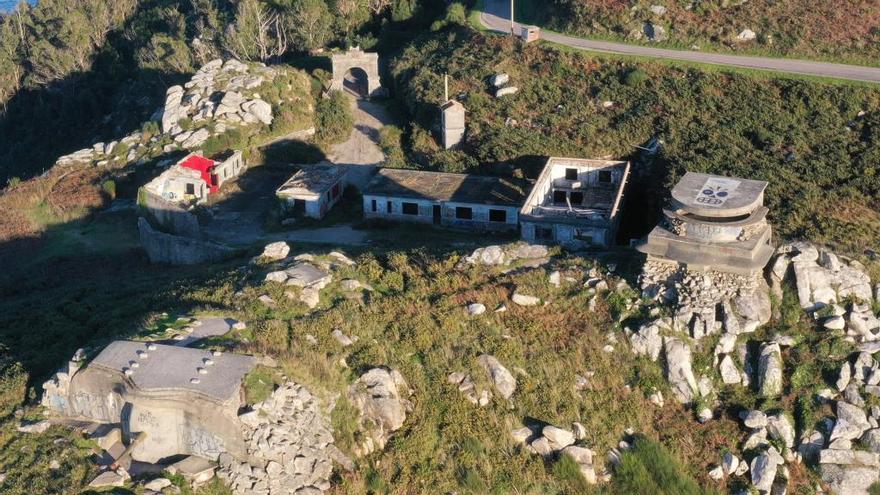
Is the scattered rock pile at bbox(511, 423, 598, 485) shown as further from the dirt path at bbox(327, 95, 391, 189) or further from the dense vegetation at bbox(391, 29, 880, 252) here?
the dirt path at bbox(327, 95, 391, 189)

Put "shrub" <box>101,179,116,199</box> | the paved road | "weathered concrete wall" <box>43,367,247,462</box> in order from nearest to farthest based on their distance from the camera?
"weathered concrete wall" <box>43,367,247,462</box>
the paved road
"shrub" <box>101,179,116,199</box>

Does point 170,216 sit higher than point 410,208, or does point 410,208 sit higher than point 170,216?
point 170,216

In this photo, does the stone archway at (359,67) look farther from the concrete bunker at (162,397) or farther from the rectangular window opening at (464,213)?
the concrete bunker at (162,397)

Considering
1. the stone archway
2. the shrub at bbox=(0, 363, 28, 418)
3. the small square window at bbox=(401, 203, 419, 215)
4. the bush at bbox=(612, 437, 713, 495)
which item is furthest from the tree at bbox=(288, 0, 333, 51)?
the bush at bbox=(612, 437, 713, 495)

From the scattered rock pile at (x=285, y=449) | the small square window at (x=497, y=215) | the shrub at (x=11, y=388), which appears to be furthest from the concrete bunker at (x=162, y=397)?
the small square window at (x=497, y=215)

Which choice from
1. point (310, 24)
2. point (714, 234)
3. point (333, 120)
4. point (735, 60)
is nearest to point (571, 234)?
point (714, 234)

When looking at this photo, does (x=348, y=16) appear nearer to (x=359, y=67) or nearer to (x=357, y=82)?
(x=357, y=82)

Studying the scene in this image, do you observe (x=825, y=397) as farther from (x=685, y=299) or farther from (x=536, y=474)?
(x=536, y=474)
